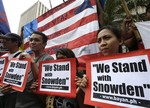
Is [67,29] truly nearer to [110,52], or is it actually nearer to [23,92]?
[23,92]

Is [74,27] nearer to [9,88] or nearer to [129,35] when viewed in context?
[129,35]

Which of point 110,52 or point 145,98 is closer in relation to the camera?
point 145,98

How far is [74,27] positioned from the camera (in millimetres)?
4113

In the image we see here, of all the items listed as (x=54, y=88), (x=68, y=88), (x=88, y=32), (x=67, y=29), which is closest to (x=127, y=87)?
(x=68, y=88)

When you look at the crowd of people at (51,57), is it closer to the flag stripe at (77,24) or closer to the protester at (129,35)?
the protester at (129,35)

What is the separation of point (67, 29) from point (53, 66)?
204 cm

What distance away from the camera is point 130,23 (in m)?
2.73

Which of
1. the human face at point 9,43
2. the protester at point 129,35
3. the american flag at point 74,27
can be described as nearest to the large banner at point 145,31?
the protester at point 129,35

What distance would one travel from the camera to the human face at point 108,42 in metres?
1.98

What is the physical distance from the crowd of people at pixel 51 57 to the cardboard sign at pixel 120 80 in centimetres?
13

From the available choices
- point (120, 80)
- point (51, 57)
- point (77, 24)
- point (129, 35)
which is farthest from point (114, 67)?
point (77, 24)

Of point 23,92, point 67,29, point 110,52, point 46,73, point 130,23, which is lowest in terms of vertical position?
point 23,92

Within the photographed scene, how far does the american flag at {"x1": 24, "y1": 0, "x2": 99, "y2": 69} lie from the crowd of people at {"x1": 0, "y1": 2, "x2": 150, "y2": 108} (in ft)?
2.72

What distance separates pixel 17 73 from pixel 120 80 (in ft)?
4.66
